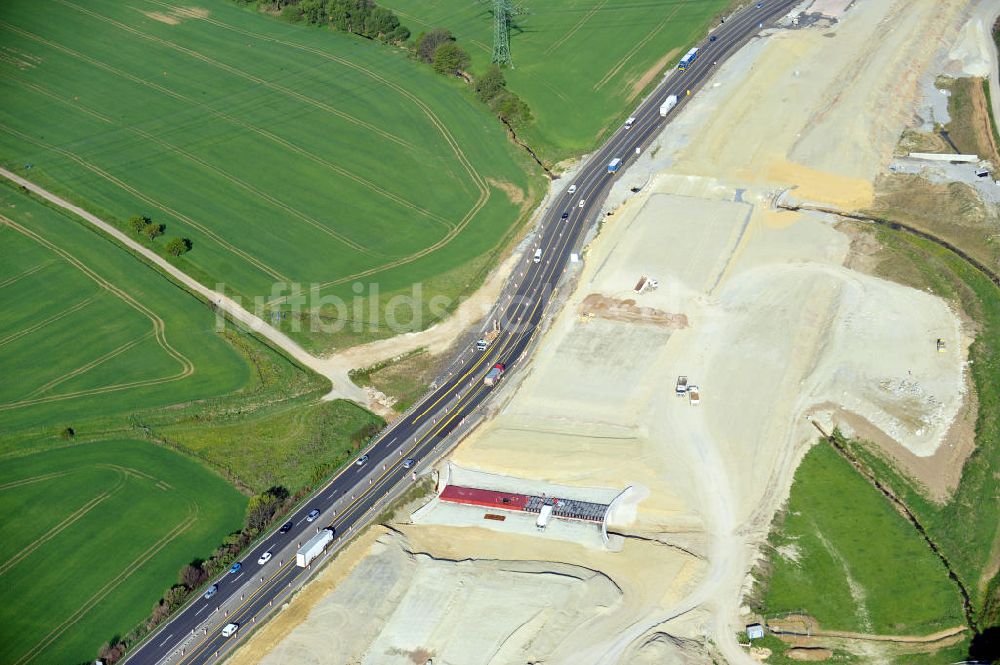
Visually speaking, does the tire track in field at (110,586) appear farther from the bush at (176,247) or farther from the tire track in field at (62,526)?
the bush at (176,247)

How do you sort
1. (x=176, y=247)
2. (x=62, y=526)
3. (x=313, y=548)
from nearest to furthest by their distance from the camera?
(x=313, y=548), (x=62, y=526), (x=176, y=247)

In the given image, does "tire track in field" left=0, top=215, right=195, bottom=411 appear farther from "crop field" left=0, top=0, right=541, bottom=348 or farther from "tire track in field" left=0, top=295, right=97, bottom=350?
"crop field" left=0, top=0, right=541, bottom=348

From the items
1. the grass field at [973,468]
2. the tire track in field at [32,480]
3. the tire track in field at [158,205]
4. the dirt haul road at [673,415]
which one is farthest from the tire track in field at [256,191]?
the grass field at [973,468]

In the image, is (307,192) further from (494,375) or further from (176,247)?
(494,375)

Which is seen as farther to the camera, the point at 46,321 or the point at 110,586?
the point at 46,321

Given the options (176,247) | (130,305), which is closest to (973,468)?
(130,305)

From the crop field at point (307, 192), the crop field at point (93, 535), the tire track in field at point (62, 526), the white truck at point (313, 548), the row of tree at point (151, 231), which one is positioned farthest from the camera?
the row of tree at point (151, 231)

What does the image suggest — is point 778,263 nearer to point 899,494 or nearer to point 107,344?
point 899,494

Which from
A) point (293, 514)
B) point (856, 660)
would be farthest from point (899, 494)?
point (293, 514)
